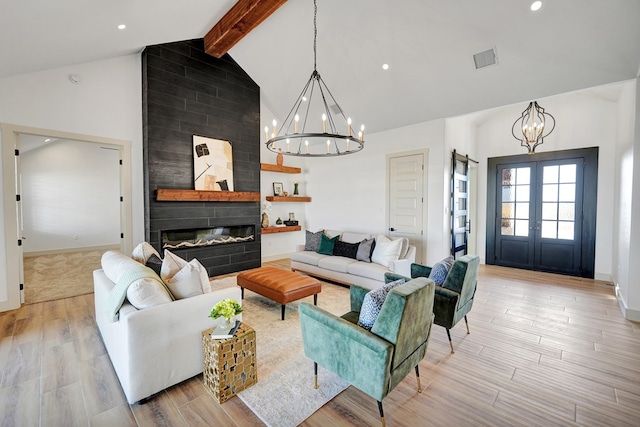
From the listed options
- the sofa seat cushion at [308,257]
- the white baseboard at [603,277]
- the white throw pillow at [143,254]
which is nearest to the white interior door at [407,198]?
the sofa seat cushion at [308,257]

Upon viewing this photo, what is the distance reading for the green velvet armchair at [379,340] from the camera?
168 centimetres

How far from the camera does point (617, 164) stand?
184 inches

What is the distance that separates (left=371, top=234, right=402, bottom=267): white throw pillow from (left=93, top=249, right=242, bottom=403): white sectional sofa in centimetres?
261

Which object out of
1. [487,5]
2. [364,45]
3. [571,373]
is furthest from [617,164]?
[364,45]

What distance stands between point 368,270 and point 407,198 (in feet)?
6.16

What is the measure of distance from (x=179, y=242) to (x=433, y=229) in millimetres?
4513

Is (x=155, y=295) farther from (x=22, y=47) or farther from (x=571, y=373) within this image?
(x=571, y=373)

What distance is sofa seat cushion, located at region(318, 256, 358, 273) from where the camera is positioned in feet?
14.8

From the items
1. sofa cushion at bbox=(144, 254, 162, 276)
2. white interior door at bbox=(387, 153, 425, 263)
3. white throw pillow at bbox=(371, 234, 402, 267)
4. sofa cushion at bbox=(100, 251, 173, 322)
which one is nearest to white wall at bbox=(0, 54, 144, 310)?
sofa cushion at bbox=(144, 254, 162, 276)

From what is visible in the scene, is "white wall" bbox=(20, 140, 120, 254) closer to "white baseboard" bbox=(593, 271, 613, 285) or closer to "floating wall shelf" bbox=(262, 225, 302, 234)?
"floating wall shelf" bbox=(262, 225, 302, 234)

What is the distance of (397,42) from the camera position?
3.93 m

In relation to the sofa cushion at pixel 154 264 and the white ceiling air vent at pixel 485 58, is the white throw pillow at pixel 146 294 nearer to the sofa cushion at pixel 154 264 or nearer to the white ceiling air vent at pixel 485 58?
the sofa cushion at pixel 154 264

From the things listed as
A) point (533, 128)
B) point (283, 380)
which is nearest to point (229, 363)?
point (283, 380)

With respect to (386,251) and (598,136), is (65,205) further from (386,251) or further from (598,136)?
(598,136)
